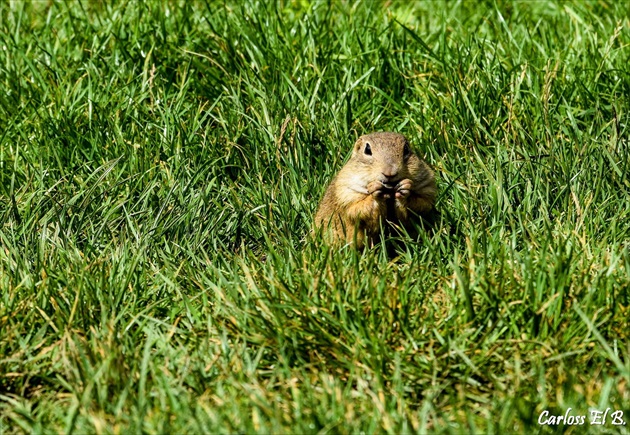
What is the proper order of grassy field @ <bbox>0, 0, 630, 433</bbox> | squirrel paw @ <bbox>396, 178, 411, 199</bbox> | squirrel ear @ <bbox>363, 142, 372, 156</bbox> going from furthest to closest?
squirrel ear @ <bbox>363, 142, 372, 156</bbox>, squirrel paw @ <bbox>396, 178, 411, 199</bbox>, grassy field @ <bbox>0, 0, 630, 433</bbox>

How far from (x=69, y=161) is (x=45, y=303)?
153 centimetres

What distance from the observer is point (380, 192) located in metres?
4.45

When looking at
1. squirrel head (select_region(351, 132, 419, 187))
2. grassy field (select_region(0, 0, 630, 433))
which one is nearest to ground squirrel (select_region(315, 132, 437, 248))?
squirrel head (select_region(351, 132, 419, 187))

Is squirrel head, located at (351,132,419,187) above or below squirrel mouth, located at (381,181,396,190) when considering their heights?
above

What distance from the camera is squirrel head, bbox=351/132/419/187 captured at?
4465 mm

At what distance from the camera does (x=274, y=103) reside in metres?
5.30

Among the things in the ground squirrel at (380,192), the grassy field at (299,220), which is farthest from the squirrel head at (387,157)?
the grassy field at (299,220)

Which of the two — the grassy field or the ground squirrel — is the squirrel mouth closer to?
the ground squirrel

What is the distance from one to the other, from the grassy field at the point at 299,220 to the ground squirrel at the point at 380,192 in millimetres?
151

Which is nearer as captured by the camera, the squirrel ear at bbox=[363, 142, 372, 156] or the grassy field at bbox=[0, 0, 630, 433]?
the grassy field at bbox=[0, 0, 630, 433]

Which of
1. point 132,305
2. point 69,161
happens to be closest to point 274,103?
point 69,161

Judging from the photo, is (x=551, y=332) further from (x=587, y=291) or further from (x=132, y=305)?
(x=132, y=305)

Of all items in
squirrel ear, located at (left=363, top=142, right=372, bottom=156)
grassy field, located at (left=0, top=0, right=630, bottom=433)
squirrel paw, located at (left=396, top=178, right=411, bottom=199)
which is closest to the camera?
grassy field, located at (left=0, top=0, right=630, bottom=433)

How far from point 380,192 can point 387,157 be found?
0.16m
